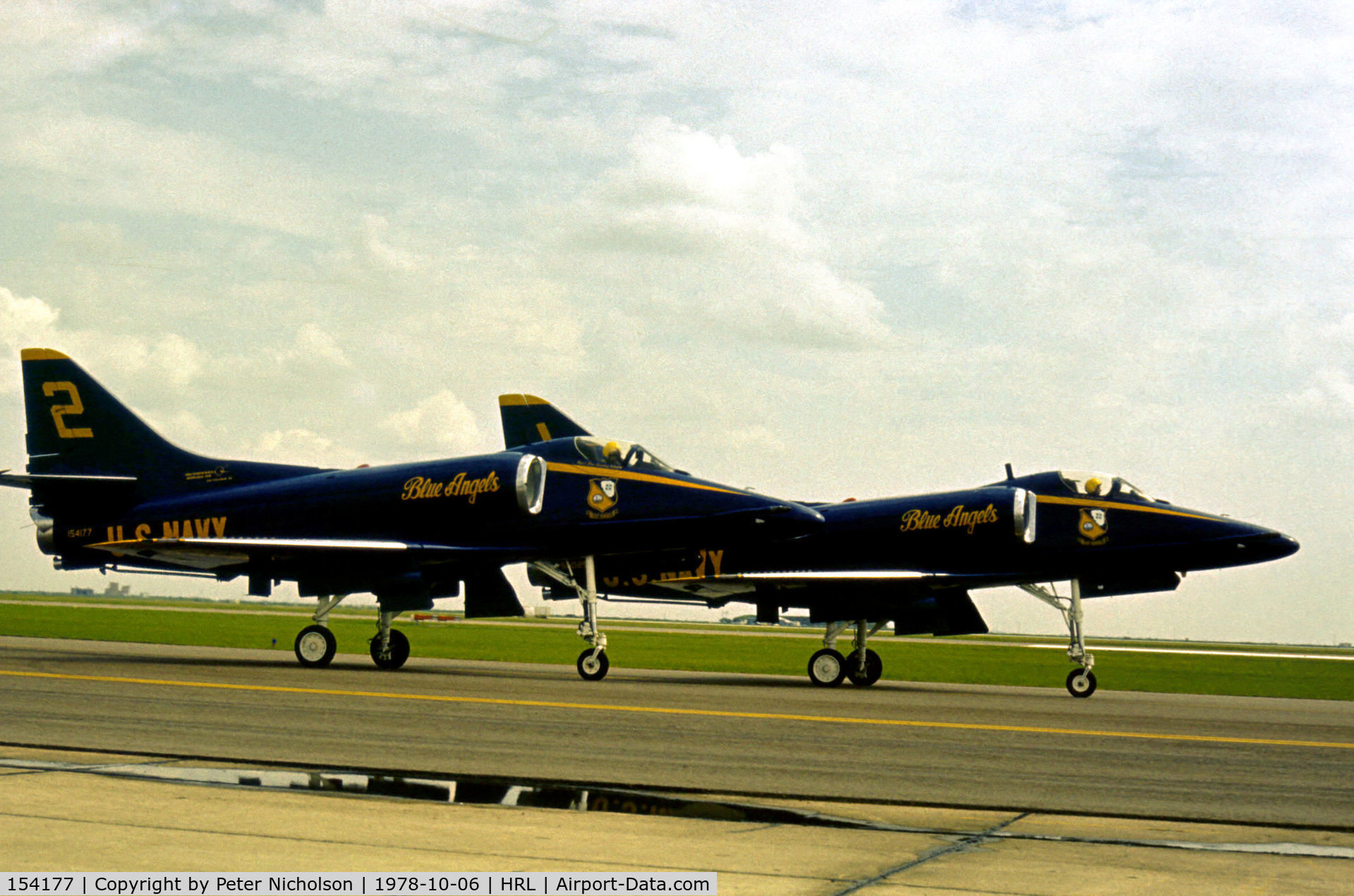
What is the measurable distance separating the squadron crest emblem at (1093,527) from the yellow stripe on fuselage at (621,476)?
726 centimetres

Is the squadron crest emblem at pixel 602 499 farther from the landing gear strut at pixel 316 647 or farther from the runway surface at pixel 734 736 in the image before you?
the landing gear strut at pixel 316 647

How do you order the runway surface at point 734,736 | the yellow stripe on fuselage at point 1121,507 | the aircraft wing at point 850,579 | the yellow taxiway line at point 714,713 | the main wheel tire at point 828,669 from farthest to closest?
the main wheel tire at point 828,669, the yellow stripe on fuselage at point 1121,507, the aircraft wing at point 850,579, the yellow taxiway line at point 714,713, the runway surface at point 734,736

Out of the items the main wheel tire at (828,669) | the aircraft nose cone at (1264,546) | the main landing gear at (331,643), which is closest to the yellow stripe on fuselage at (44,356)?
the main landing gear at (331,643)

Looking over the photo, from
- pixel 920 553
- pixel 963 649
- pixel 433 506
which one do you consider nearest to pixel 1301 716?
pixel 920 553

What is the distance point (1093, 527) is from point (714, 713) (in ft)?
39.4

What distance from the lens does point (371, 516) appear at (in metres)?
23.7

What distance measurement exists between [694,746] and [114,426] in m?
18.3

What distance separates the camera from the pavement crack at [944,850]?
6.44m

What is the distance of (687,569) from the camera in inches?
1028

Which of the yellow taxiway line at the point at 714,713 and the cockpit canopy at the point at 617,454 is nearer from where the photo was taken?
the yellow taxiway line at the point at 714,713

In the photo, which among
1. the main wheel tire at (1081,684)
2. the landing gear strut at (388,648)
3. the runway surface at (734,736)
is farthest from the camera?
the landing gear strut at (388,648)

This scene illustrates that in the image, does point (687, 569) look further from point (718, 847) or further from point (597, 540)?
point (718, 847)

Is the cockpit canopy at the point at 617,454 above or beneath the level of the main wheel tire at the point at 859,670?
above

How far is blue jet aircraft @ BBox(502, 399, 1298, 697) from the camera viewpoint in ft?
80.9
